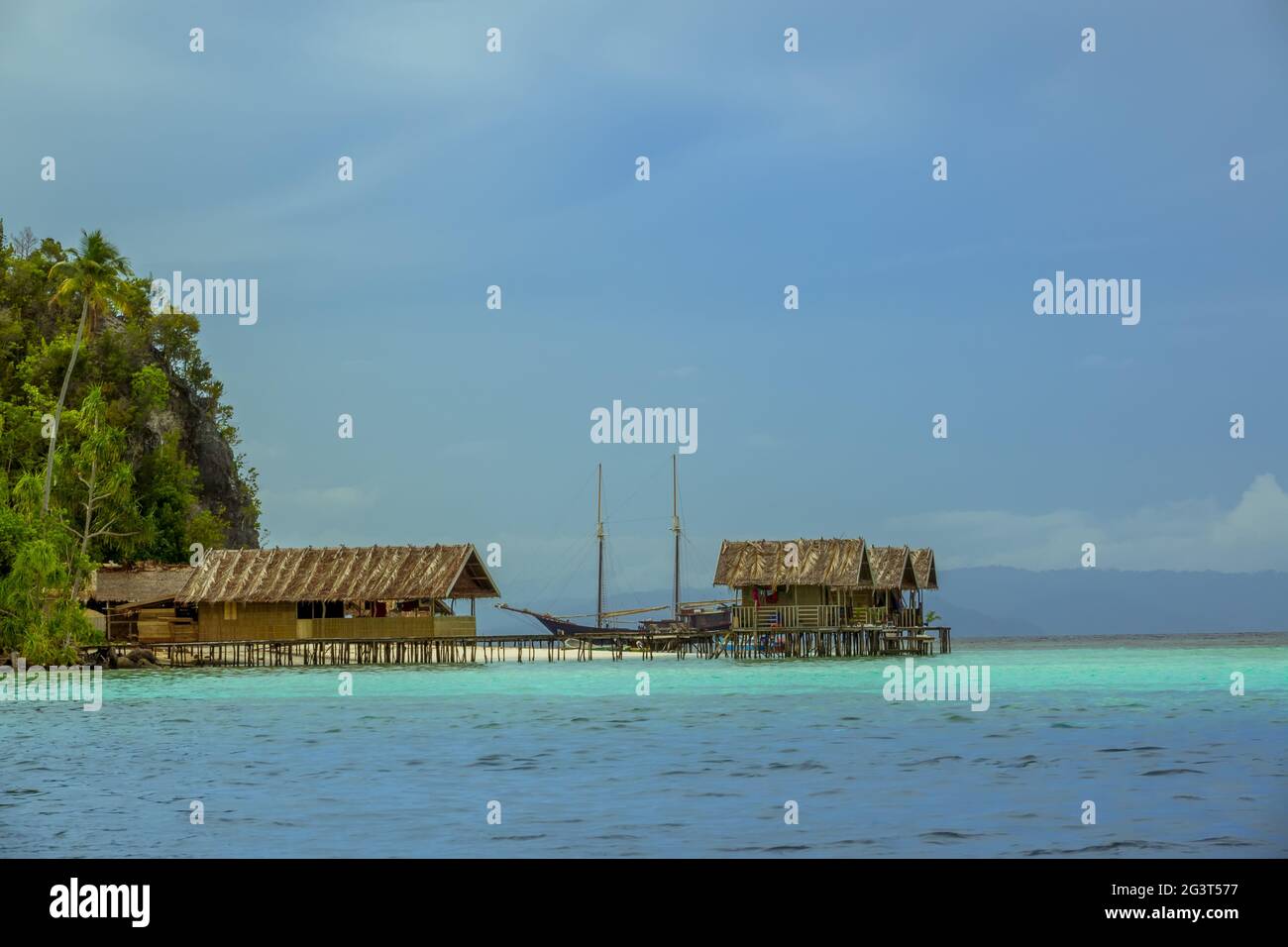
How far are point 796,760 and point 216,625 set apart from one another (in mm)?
43597

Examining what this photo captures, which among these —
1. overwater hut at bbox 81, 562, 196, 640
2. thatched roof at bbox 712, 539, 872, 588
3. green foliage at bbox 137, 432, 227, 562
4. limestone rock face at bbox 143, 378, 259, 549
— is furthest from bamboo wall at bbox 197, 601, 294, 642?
thatched roof at bbox 712, 539, 872, 588

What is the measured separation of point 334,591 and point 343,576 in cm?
80

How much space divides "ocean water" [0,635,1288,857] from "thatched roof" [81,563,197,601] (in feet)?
74.9

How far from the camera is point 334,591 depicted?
5850 centimetres

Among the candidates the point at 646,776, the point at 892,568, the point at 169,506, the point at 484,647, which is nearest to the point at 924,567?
the point at 892,568

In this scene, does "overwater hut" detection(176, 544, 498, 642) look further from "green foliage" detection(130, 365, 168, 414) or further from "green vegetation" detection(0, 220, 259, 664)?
"green foliage" detection(130, 365, 168, 414)

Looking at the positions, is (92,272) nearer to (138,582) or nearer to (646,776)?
(138,582)

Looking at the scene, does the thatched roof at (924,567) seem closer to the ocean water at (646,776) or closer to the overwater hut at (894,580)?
the overwater hut at (894,580)

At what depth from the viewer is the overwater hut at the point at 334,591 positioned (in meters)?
58.3

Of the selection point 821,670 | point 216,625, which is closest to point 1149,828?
point 821,670

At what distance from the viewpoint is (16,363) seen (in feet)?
235

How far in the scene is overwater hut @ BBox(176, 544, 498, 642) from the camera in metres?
58.3

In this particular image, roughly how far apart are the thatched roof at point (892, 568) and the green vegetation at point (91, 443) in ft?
108
